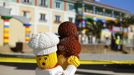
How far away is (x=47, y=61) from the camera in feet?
14.9

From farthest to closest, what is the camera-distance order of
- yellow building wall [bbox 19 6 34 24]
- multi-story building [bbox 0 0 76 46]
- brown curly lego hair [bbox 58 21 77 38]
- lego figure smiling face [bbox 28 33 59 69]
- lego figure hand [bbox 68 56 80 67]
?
yellow building wall [bbox 19 6 34 24], multi-story building [bbox 0 0 76 46], brown curly lego hair [bbox 58 21 77 38], lego figure hand [bbox 68 56 80 67], lego figure smiling face [bbox 28 33 59 69]

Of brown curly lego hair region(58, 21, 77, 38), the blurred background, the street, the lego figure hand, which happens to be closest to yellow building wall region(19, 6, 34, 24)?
the blurred background

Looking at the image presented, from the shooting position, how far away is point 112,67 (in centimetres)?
1656

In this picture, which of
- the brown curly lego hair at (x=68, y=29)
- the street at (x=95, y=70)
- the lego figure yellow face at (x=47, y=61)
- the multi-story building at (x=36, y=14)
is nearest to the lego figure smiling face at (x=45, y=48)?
the lego figure yellow face at (x=47, y=61)

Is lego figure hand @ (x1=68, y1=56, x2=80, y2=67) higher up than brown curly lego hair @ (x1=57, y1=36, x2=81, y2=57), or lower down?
lower down

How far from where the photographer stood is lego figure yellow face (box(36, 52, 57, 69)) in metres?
Result: 4.53

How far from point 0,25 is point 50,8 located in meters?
12.2

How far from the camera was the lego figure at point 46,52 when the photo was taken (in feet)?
14.7

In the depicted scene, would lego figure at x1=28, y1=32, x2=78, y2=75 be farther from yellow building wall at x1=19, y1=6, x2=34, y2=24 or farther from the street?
yellow building wall at x1=19, y1=6, x2=34, y2=24

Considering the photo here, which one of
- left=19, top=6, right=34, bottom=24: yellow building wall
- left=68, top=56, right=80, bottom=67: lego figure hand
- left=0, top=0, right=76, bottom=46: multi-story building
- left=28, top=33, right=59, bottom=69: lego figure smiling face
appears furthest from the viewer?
left=19, top=6, right=34, bottom=24: yellow building wall

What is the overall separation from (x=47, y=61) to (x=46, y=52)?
0.11 m

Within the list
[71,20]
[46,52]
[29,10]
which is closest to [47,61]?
[46,52]

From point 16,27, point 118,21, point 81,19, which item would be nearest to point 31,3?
point 16,27

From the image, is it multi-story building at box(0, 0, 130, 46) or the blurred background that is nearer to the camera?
the blurred background
